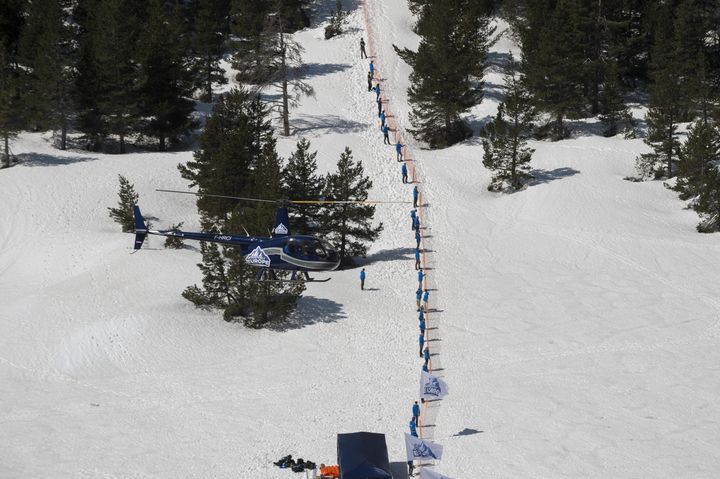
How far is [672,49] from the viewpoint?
2489 inches

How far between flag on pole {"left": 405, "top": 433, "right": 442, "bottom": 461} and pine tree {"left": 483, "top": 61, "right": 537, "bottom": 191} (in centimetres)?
2930

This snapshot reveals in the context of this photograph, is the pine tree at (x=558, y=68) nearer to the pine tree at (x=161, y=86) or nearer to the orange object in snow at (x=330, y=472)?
the pine tree at (x=161, y=86)

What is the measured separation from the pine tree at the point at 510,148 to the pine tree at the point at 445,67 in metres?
4.47

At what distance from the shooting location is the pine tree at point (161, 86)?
6078cm

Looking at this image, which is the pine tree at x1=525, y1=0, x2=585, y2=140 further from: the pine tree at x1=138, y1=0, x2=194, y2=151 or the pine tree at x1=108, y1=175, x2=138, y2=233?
the pine tree at x1=108, y1=175, x2=138, y2=233

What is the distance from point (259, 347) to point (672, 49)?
40677 mm

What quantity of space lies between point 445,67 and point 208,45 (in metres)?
21.3

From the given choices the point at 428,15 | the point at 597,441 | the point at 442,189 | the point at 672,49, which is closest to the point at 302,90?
the point at 428,15

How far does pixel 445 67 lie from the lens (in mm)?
60406

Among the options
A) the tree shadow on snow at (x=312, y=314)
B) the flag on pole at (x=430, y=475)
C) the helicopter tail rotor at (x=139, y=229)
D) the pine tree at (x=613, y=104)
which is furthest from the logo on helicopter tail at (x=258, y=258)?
the pine tree at (x=613, y=104)

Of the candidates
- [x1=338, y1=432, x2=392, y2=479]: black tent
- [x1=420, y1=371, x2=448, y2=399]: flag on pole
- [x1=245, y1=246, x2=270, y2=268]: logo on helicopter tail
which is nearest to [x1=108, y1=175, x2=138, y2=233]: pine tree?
[x1=245, y1=246, x2=270, y2=268]: logo on helicopter tail

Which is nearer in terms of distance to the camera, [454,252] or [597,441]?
[597,441]

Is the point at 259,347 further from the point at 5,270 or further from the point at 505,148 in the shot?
the point at 505,148

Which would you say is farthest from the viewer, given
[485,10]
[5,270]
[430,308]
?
[485,10]
